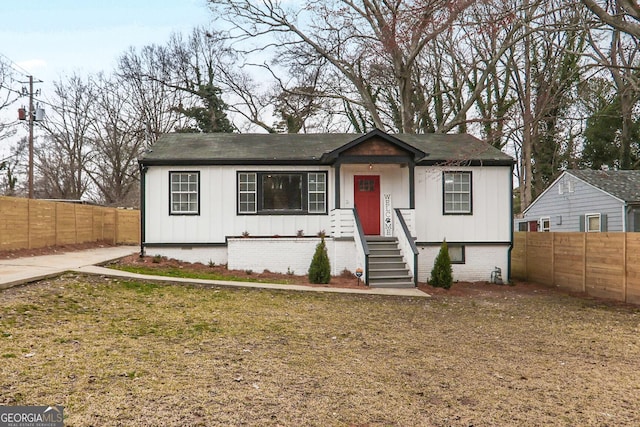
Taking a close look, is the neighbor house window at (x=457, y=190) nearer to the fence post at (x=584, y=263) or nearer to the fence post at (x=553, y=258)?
the fence post at (x=553, y=258)

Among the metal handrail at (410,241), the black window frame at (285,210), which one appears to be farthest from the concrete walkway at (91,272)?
the black window frame at (285,210)

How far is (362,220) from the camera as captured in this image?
14258 mm

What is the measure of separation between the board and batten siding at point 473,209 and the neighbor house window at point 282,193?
3135 mm

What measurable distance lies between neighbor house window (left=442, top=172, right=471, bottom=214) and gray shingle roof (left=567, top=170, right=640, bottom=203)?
256 inches

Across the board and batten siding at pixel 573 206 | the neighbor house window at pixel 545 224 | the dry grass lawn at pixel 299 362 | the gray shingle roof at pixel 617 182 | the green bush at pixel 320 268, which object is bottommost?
the dry grass lawn at pixel 299 362

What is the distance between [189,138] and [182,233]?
13.0 ft

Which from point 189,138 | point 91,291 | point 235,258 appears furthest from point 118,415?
point 189,138

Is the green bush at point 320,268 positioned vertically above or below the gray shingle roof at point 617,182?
below

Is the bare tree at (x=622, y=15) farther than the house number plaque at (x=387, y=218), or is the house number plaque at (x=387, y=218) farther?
the house number plaque at (x=387, y=218)

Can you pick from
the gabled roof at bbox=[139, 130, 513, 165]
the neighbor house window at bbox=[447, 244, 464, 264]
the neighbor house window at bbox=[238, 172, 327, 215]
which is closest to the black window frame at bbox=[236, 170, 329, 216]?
the neighbor house window at bbox=[238, 172, 327, 215]

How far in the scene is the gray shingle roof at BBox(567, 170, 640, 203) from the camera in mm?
17294

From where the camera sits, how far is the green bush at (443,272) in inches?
491

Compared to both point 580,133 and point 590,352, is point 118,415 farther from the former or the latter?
point 580,133

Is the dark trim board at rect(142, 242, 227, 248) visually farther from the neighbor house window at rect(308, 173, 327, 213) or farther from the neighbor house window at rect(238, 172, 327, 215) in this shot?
the neighbor house window at rect(308, 173, 327, 213)
